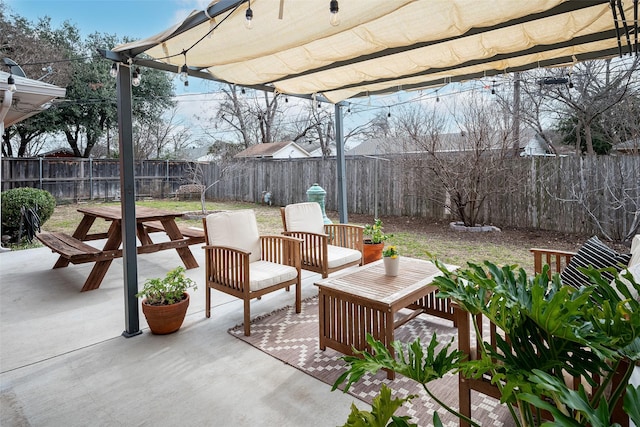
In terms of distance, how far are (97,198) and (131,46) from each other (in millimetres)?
10512

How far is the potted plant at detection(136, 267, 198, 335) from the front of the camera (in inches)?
113

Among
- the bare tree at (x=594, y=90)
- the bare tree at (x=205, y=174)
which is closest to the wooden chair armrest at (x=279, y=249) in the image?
the bare tree at (x=594, y=90)

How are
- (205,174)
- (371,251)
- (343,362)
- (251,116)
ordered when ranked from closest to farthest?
(343,362)
(371,251)
(205,174)
(251,116)

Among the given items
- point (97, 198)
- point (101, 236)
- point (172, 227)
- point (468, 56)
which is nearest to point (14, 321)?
point (172, 227)

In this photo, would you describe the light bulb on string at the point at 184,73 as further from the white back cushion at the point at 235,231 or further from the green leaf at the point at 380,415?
the green leaf at the point at 380,415

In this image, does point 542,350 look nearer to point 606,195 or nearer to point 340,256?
point 340,256

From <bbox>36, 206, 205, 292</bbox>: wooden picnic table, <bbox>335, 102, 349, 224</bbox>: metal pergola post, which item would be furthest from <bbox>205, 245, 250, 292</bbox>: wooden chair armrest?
<bbox>335, 102, 349, 224</bbox>: metal pergola post

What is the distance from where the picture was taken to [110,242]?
176 inches

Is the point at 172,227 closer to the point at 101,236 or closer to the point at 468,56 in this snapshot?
the point at 101,236

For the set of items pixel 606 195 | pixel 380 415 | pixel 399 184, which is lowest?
pixel 380 415

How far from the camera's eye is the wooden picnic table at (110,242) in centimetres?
396

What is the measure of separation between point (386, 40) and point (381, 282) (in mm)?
1822

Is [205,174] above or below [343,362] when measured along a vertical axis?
above

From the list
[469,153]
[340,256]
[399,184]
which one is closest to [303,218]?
[340,256]
